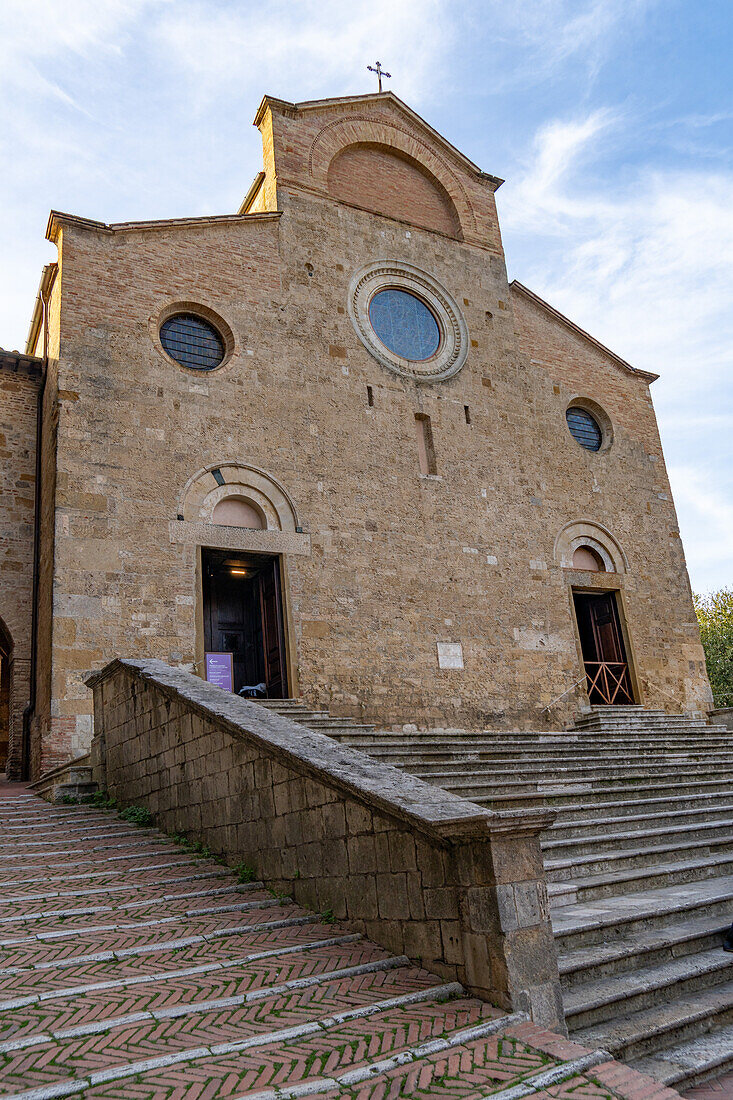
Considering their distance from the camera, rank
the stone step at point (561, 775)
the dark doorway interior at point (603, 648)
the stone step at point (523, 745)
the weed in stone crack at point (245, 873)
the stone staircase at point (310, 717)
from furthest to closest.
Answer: the dark doorway interior at point (603, 648) < the stone staircase at point (310, 717) < the stone step at point (523, 745) < the stone step at point (561, 775) < the weed in stone crack at point (245, 873)

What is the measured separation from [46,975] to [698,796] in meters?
6.11

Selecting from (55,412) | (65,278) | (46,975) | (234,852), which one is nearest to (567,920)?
(234,852)

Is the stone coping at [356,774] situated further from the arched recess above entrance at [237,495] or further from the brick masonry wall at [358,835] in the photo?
the arched recess above entrance at [237,495]

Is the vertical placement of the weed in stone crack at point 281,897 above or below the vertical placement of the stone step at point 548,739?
below

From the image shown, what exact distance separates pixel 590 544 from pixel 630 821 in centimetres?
883

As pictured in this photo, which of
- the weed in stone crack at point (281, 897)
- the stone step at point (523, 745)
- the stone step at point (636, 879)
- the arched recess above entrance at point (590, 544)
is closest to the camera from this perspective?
the weed in stone crack at point (281, 897)

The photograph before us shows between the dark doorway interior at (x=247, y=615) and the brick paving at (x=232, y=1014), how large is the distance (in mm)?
6488

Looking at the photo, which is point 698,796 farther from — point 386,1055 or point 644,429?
point 644,429

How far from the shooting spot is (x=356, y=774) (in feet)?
15.5

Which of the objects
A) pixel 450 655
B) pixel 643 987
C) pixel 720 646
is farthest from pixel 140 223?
pixel 720 646

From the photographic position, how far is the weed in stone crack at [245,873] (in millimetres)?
5457

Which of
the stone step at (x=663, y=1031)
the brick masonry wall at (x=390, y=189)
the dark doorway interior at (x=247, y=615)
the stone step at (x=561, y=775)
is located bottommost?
the stone step at (x=663, y=1031)

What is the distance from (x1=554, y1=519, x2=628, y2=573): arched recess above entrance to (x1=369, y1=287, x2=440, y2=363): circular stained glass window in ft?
13.2

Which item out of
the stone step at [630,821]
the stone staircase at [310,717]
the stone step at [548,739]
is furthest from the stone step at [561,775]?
the stone staircase at [310,717]
